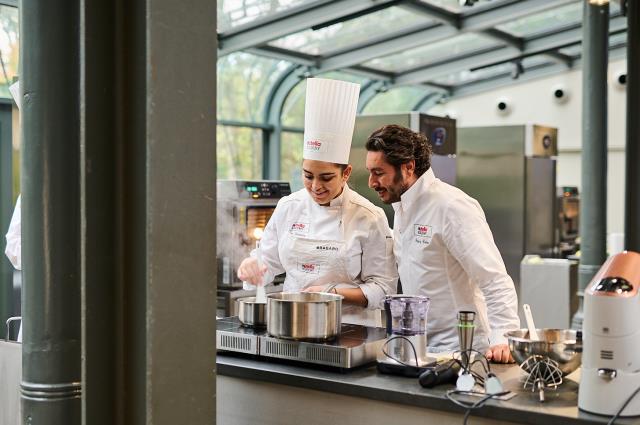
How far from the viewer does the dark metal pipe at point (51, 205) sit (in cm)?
200

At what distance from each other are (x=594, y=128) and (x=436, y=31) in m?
2.32

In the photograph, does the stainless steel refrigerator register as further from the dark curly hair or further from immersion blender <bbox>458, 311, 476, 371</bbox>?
immersion blender <bbox>458, 311, 476, 371</bbox>

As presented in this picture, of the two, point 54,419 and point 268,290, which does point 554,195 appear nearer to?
point 268,290

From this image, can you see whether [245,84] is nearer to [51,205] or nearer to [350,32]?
[350,32]

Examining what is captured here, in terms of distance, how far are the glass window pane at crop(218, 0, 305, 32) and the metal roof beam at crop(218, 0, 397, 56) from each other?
0.09 metres

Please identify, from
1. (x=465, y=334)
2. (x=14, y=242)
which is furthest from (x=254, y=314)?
(x=14, y=242)

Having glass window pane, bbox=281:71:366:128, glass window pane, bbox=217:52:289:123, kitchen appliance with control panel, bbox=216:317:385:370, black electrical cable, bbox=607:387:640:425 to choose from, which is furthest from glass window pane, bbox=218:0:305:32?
black electrical cable, bbox=607:387:640:425

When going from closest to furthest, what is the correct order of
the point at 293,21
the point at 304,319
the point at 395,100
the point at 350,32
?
the point at 304,319 → the point at 293,21 → the point at 350,32 → the point at 395,100

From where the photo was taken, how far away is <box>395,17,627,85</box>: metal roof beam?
979 centimetres

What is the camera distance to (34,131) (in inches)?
78.9

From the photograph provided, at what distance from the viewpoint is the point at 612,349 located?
6.53 ft

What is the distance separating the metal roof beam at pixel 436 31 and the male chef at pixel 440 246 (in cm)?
484

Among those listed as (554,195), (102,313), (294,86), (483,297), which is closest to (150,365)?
(102,313)

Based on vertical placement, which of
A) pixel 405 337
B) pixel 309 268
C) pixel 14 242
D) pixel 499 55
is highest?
pixel 499 55
